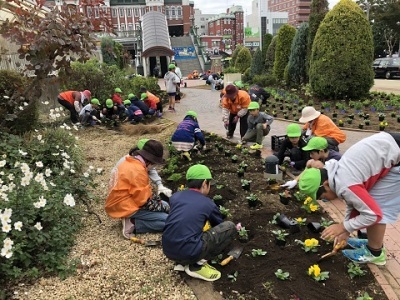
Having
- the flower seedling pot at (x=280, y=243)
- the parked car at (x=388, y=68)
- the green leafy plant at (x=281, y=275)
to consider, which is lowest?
the green leafy plant at (x=281, y=275)

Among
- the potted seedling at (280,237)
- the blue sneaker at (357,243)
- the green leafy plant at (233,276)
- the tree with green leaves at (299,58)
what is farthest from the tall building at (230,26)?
the green leafy plant at (233,276)

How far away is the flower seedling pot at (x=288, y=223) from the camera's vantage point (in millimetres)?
3426

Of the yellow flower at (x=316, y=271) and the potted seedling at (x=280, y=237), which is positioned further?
the potted seedling at (x=280, y=237)

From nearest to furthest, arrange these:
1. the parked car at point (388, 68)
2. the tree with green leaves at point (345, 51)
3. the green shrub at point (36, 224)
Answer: the green shrub at point (36, 224) < the tree with green leaves at point (345, 51) < the parked car at point (388, 68)

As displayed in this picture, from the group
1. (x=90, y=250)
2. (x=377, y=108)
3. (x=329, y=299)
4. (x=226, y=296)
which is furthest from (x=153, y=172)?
(x=377, y=108)

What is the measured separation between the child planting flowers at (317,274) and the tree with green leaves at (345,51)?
8015mm

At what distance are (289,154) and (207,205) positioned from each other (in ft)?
9.92

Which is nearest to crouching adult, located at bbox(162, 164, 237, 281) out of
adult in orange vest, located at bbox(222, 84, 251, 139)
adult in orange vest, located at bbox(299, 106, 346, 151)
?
adult in orange vest, located at bbox(299, 106, 346, 151)

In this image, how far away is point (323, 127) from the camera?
16.4ft

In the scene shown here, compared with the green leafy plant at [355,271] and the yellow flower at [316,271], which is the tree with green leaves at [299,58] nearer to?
the green leafy plant at [355,271]

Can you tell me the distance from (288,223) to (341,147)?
11.5ft

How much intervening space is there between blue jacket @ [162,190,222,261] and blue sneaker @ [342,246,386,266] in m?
1.40

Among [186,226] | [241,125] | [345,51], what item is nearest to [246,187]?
[186,226]

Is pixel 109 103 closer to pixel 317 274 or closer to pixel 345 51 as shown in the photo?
pixel 345 51
